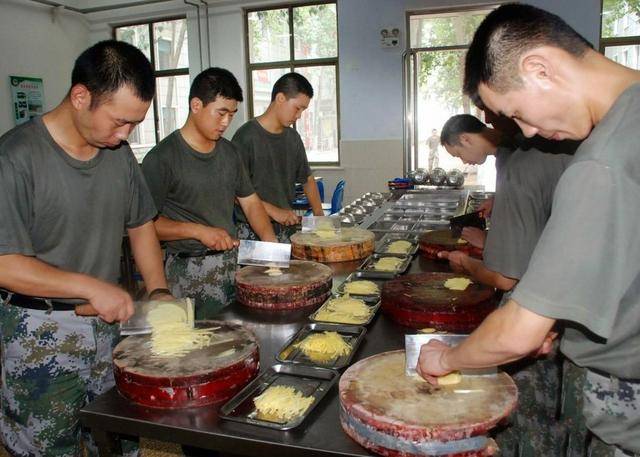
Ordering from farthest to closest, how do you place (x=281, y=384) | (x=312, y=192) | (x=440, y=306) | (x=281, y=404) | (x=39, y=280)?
(x=312, y=192)
(x=440, y=306)
(x=39, y=280)
(x=281, y=384)
(x=281, y=404)

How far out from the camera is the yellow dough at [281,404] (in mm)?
1323

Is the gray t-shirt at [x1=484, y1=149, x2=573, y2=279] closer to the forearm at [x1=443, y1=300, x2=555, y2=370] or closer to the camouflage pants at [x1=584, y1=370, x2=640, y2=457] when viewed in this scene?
the camouflage pants at [x1=584, y1=370, x2=640, y2=457]

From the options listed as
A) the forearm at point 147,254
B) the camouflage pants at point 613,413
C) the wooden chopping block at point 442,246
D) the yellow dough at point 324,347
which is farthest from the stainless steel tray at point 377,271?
the camouflage pants at point 613,413

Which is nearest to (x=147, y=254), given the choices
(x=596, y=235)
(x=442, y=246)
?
(x=442, y=246)

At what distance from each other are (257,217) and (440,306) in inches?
55.4

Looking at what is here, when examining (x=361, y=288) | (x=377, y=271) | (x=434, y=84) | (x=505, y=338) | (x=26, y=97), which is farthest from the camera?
(x=26, y=97)

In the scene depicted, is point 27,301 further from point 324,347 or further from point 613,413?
point 613,413

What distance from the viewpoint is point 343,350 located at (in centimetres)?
167

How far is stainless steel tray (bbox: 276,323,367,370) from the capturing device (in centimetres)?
160

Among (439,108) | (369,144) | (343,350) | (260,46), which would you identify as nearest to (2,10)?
(260,46)

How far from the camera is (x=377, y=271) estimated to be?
8.21 feet

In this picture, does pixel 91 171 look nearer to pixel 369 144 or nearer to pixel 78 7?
pixel 369 144

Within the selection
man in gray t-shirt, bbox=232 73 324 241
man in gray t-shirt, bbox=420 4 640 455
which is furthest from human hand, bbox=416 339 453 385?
man in gray t-shirt, bbox=232 73 324 241

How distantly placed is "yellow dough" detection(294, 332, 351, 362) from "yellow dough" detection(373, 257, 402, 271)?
87 cm
